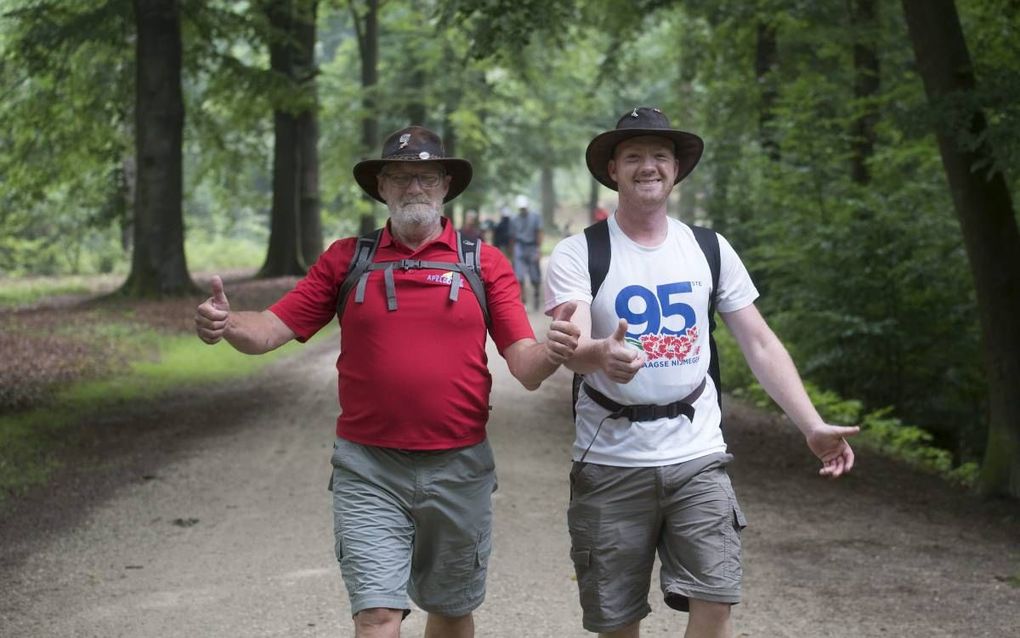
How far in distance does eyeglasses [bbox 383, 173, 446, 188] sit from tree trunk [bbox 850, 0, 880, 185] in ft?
42.5

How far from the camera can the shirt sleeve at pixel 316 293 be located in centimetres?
484

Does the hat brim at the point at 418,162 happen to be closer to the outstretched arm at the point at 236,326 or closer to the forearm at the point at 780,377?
the outstretched arm at the point at 236,326

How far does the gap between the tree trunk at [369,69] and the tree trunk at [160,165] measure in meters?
13.1

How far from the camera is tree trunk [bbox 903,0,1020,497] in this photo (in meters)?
11.0

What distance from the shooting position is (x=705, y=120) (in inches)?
1115

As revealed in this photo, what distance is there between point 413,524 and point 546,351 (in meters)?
0.93

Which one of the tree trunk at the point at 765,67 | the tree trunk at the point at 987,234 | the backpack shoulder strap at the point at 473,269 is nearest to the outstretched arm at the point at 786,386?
the backpack shoulder strap at the point at 473,269

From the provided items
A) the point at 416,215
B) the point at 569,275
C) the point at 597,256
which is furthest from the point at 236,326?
the point at 597,256

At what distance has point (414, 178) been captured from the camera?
4.80 metres

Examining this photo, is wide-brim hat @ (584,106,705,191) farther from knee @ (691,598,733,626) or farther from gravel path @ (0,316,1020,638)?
gravel path @ (0,316,1020,638)

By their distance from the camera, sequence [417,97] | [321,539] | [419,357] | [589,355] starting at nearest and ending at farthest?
[589,355]
[419,357]
[321,539]
[417,97]

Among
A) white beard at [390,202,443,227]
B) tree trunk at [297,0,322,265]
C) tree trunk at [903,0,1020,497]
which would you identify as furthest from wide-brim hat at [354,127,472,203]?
tree trunk at [297,0,322,265]

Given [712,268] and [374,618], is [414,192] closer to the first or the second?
[712,268]

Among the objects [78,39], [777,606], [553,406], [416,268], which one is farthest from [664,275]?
[78,39]
